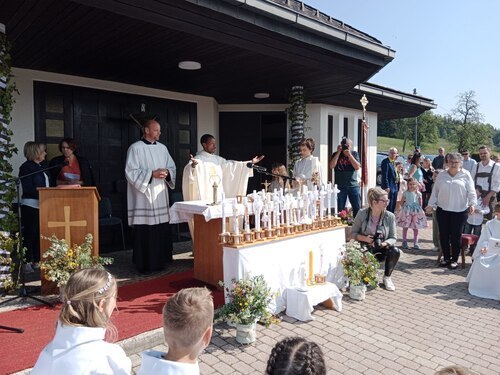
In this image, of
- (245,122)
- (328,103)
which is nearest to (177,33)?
(245,122)

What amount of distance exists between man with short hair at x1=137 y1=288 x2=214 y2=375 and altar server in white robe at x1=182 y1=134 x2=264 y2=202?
387 centimetres

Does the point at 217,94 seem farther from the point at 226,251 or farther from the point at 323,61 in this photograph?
the point at 226,251


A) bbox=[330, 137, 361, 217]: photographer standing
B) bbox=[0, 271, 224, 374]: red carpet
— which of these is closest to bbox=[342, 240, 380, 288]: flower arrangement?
bbox=[0, 271, 224, 374]: red carpet

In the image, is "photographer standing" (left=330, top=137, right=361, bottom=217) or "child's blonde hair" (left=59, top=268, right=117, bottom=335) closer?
"child's blonde hair" (left=59, top=268, right=117, bottom=335)

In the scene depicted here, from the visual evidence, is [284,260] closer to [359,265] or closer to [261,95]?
[359,265]

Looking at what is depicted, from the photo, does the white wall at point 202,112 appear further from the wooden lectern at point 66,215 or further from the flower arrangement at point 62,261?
the flower arrangement at point 62,261

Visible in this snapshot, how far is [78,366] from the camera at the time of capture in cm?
168

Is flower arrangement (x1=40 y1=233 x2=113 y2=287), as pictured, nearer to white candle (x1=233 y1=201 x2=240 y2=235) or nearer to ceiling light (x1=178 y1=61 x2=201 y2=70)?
white candle (x1=233 y1=201 x2=240 y2=235)

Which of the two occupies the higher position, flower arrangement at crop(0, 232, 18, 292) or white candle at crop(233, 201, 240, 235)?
white candle at crop(233, 201, 240, 235)

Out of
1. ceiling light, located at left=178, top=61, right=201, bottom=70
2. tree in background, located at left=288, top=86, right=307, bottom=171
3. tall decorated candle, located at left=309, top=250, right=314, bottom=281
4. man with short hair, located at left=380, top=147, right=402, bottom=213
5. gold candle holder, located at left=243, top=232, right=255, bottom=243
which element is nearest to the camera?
gold candle holder, located at left=243, top=232, right=255, bottom=243

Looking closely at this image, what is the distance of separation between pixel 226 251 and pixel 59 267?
177cm

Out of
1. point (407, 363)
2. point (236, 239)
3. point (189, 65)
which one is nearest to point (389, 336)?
point (407, 363)

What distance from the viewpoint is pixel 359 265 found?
517 centimetres

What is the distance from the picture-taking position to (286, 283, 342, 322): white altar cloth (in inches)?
176
